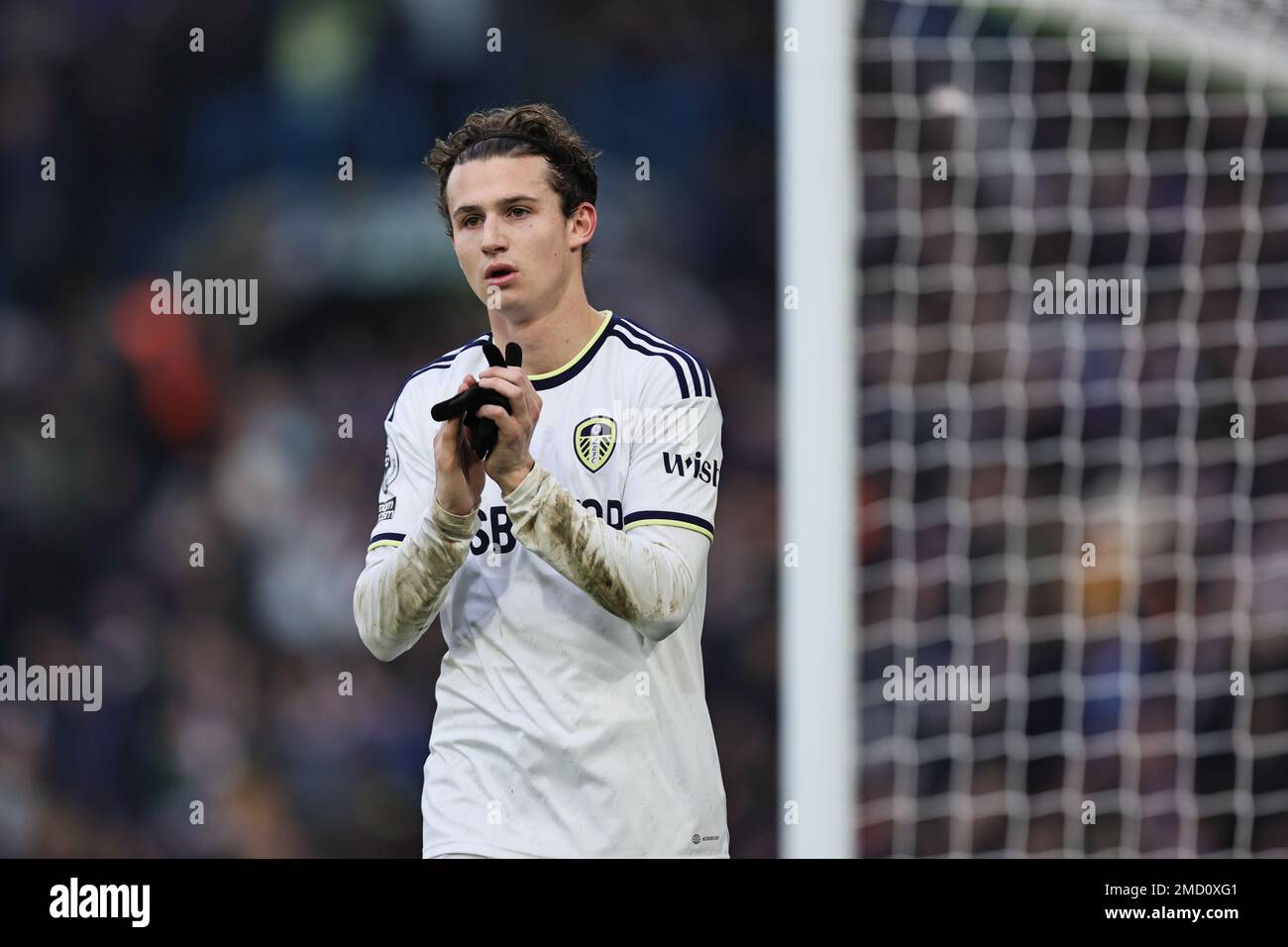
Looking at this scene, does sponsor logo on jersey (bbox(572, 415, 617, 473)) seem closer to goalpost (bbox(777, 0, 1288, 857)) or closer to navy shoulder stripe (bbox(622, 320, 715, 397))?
navy shoulder stripe (bbox(622, 320, 715, 397))

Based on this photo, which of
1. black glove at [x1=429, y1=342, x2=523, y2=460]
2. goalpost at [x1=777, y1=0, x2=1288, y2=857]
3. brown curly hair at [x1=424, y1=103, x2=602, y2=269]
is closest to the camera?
black glove at [x1=429, y1=342, x2=523, y2=460]

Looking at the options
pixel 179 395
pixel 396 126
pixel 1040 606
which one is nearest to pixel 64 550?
pixel 179 395

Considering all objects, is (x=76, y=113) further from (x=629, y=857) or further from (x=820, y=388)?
(x=629, y=857)

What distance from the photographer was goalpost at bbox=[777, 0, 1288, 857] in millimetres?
4441

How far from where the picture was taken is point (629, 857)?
2875 mm

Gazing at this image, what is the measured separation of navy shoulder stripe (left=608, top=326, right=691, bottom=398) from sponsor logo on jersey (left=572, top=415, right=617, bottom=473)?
143mm

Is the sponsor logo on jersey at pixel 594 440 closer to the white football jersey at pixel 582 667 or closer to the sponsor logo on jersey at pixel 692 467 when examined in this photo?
the white football jersey at pixel 582 667

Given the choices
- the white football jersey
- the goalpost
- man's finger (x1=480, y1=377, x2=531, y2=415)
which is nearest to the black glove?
man's finger (x1=480, y1=377, x2=531, y2=415)

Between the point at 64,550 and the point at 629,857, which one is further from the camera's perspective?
the point at 64,550

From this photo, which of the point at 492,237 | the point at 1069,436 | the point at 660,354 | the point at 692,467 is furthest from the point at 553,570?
the point at 1069,436

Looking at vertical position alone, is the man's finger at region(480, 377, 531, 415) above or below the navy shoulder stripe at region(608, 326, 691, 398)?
below

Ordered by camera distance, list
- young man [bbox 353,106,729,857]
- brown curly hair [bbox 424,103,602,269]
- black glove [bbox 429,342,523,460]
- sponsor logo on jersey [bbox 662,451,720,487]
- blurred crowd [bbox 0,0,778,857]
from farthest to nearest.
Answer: blurred crowd [bbox 0,0,778,857]
brown curly hair [bbox 424,103,602,269]
sponsor logo on jersey [bbox 662,451,720,487]
young man [bbox 353,106,729,857]
black glove [bbox 429,342,523,460]

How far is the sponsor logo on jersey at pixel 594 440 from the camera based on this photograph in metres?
2.97

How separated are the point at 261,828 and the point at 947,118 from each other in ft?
8.90
